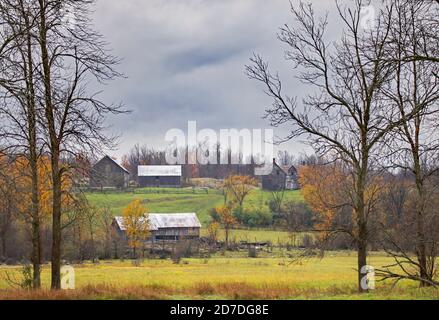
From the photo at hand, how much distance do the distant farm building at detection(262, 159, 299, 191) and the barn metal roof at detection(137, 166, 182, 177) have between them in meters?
17.5

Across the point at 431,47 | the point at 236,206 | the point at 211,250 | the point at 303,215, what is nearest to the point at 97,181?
the point at 431,47

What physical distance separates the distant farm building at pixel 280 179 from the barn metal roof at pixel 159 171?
689 inches

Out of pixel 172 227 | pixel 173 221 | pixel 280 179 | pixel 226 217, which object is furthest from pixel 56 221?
pixel 280 179

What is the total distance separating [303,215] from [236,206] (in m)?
19.9

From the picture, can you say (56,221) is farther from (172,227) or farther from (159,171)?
(159,171)

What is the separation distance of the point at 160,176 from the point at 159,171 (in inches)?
39.4

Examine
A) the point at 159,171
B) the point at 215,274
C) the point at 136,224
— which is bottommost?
the point at 215,274

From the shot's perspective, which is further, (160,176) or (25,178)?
(160,176)

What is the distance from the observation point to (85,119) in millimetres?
17719

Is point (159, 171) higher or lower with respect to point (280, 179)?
higher

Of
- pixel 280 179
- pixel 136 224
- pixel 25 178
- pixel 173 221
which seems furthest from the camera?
pixel 280 179

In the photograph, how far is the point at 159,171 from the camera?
369 feet

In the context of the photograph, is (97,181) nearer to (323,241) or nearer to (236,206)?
(323,241)

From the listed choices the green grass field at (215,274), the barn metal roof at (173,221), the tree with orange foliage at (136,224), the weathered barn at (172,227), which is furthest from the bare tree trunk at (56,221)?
the weathered barn at (172,227)
